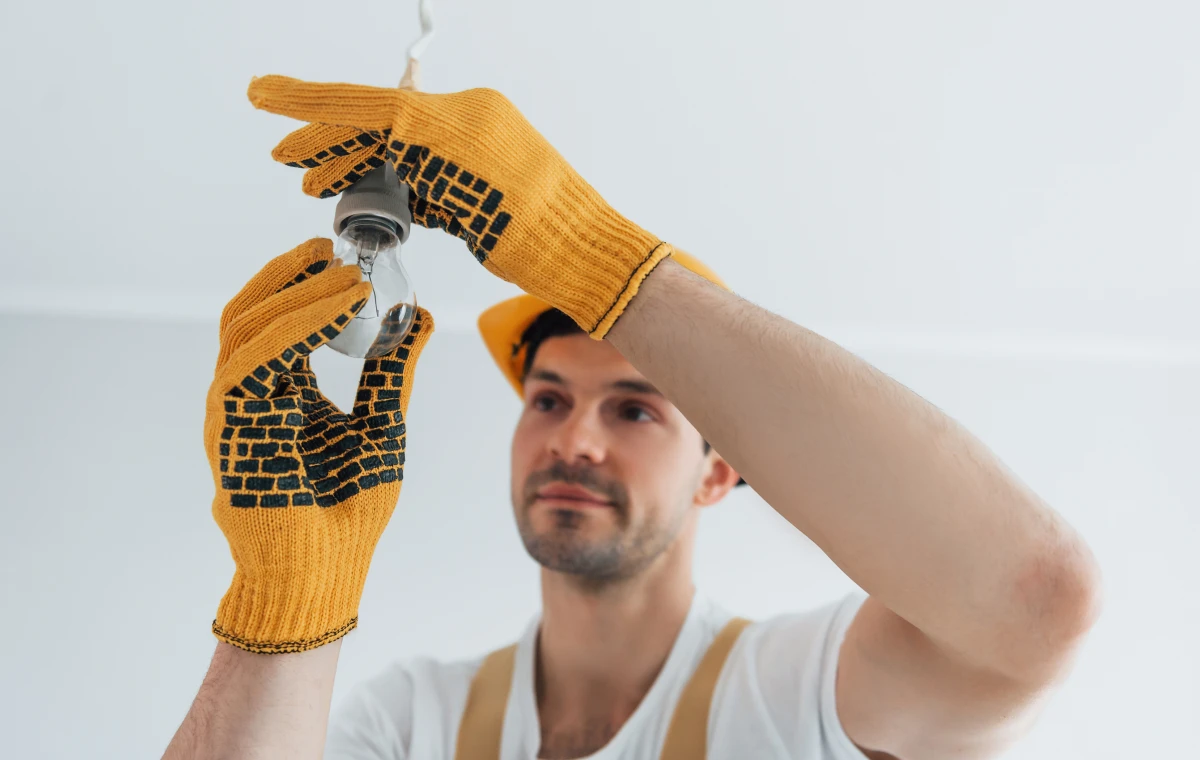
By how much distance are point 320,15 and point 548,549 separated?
3.55ft

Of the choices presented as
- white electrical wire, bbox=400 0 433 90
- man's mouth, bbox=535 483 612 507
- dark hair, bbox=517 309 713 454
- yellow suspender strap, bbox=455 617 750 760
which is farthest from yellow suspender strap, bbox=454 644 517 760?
white electrical wire, bbox=400 0 433 90

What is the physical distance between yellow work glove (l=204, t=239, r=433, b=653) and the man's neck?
2.17ft

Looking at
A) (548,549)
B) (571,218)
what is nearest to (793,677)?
(548,549)

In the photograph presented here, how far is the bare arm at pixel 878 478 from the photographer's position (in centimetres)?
70

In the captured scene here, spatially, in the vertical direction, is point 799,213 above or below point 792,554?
above

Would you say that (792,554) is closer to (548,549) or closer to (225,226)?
(548,549)

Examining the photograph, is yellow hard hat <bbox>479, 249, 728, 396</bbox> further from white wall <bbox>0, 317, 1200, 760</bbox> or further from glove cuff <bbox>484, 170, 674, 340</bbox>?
glove cuff <bbox>484, 170, 674, 340</bbox>

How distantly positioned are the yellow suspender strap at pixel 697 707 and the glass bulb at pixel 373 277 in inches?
33.0

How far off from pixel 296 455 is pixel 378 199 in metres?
0.28

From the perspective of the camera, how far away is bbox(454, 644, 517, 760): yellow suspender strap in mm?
1480

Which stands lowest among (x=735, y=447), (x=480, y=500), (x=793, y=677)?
(x=793, y=677)

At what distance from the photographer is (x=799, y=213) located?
2.20 meters

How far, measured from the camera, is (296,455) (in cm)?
90

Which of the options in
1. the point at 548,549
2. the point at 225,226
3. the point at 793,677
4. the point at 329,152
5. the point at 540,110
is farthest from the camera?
the point at 225,226
